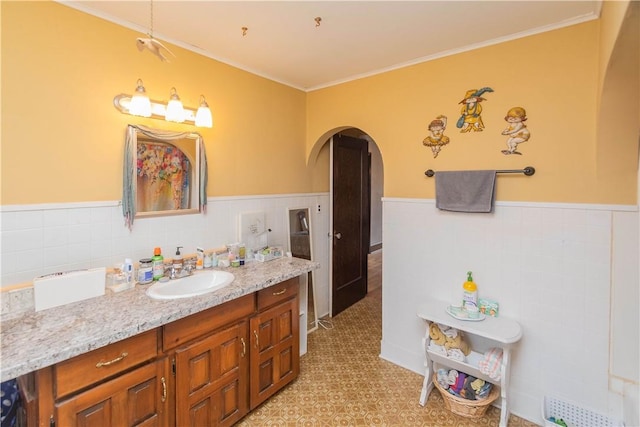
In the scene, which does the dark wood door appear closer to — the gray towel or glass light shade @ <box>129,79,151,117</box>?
the gray towel

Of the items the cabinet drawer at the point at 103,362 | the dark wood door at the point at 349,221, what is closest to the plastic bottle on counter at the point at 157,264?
the cabinet drawer at the point at 103,362

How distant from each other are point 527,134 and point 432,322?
4.65 feet

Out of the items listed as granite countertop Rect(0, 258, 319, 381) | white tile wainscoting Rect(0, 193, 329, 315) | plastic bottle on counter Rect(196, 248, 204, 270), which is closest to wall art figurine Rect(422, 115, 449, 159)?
white tile wainscoting Rect(0, 193, 329, 315)

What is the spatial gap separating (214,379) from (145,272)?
0.76 meters

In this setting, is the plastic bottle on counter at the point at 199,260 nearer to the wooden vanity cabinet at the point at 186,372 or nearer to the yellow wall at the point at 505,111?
the wooden vanity cabinet at the point at 186,372

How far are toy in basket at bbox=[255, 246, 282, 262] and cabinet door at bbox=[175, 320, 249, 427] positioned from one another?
646 mm

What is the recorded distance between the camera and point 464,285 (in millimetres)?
2229

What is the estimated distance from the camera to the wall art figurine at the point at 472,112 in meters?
2.18

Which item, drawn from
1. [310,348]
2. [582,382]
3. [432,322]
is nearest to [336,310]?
[310,348]

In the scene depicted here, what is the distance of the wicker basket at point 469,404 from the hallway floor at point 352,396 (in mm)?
39

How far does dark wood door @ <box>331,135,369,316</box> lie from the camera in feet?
11.6

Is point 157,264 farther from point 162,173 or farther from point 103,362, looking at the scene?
point 103,362

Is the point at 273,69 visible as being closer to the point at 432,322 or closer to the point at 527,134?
the point at 527,134

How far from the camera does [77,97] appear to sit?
5.65 ft
